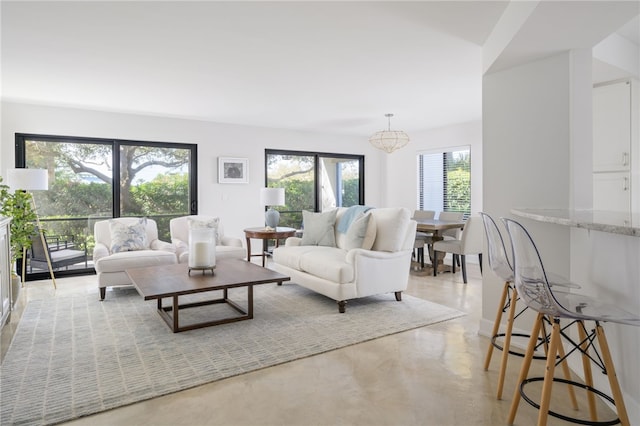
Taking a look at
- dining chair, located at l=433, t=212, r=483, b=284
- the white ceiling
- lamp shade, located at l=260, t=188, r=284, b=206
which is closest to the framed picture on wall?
lamp shade, located at l=260, t=188, r=284, b=206

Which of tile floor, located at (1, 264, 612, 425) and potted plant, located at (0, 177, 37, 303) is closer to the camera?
tile floor, located at (1, 264, 612, 425)

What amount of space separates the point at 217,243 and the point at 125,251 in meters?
1.15

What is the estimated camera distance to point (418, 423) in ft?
6.36

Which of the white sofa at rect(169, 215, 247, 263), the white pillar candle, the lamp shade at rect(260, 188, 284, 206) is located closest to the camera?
the white pillar candle

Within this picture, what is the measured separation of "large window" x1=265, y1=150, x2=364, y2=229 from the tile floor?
463 centimetres

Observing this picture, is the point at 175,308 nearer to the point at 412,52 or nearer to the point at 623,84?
the point at 412,52

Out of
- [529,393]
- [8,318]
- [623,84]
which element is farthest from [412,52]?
[8,318]

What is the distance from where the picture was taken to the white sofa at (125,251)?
4223 mm

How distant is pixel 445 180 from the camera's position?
721cm

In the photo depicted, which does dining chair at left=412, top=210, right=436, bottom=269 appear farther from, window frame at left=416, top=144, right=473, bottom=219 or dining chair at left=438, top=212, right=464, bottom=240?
window frame at left=416, top=144, right=473, bottom=219

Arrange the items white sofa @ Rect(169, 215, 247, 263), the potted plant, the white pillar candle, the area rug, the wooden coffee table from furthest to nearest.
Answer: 1. white sofa @ Rect(169, 215, 247, 263)
2. the potted plant
3. the white pillar candle
4. the wooden coffee table
5. the area rug

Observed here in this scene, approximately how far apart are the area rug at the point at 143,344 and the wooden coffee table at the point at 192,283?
0.09 metres

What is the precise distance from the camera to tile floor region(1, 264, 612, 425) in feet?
6.51

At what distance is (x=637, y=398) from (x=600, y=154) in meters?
2.48
